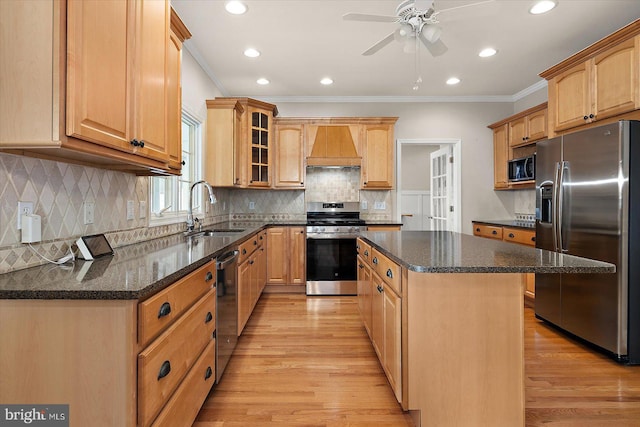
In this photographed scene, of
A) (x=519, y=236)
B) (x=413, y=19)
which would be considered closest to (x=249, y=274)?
(x=413, y=19)

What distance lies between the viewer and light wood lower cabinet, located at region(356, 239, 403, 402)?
1694 mm

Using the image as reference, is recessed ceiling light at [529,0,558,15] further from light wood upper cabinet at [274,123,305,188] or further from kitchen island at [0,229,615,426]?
light wood upper cabinet at [274,123,305,188]

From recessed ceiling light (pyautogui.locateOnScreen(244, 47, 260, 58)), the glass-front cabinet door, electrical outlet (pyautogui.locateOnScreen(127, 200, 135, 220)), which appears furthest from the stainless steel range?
electrical outlet (pyautogui.locateOnScreen(127, 200, 135, 220))

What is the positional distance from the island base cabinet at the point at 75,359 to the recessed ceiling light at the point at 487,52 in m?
3.82

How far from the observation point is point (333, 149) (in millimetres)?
4527

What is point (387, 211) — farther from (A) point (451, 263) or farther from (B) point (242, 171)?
(A) point (451, 263)

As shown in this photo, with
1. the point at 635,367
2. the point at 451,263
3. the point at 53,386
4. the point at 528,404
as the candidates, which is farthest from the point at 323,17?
the point at 635,367

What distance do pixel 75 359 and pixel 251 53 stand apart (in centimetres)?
317

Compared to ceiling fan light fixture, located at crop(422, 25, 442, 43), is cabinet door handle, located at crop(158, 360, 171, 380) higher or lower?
lower

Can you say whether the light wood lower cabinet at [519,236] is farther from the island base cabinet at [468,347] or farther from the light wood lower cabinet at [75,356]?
the light wood lower cabinet at [75,356]

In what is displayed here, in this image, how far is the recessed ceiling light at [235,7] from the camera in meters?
2.53

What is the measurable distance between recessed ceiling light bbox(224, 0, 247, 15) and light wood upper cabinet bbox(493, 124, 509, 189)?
3.70 meters

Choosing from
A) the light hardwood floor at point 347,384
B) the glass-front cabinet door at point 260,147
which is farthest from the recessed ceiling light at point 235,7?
the light hardwood floor at point 347,384

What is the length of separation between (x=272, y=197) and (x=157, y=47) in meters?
3.16
